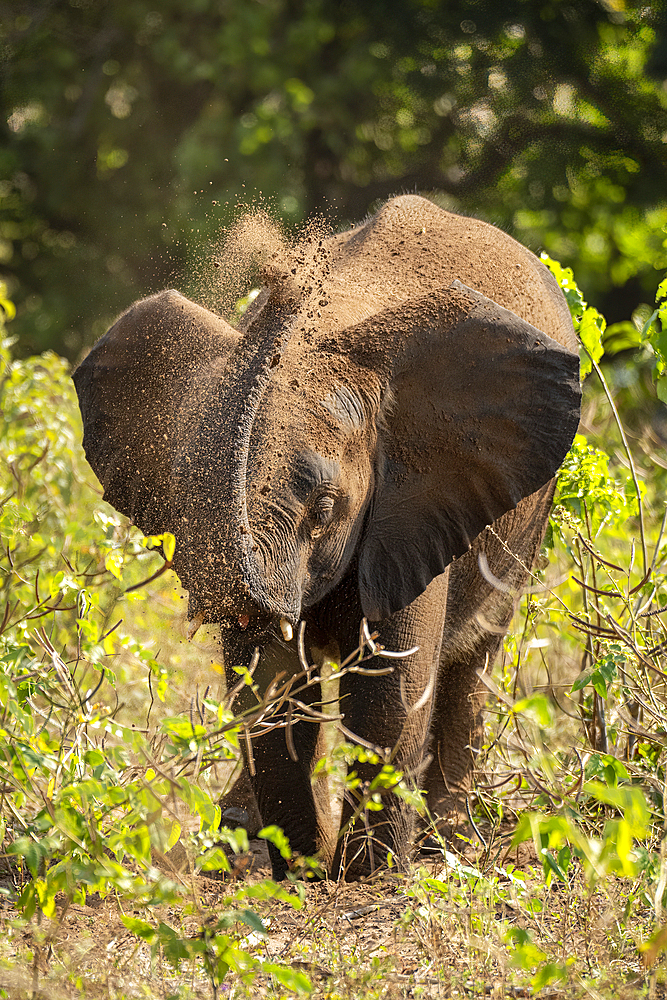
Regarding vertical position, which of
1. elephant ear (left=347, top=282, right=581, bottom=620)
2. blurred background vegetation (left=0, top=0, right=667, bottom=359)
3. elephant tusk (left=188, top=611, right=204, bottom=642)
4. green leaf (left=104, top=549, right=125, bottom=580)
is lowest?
blurred background vegetation (left=0, top=0, right=667, bottom=359)

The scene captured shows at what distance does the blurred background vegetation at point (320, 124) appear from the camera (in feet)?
35.2

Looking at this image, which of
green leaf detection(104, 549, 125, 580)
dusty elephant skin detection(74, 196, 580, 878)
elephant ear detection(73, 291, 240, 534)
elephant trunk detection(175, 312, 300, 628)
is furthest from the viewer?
elephant ear detection(73, 291, 240, 534)

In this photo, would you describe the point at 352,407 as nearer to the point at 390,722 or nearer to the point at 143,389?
the point at 143,389

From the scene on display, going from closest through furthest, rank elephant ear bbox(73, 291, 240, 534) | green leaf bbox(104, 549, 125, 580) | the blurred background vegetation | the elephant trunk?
the elephant trunk, green leaf bbox(104, 549, 125, 580), elephant ear bbox(73, 291, 240, 534), the blurred background vegetation

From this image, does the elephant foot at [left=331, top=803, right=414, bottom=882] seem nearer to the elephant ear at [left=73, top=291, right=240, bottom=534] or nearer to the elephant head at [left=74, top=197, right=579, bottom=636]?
the elephant head at [left=74, top=197, right=579, bottom=636]

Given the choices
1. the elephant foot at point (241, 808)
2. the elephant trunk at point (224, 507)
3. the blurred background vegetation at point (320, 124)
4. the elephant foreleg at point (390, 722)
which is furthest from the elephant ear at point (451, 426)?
the blurred background vegetation at point (320, 124)

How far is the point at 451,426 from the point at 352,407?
0.39 metres

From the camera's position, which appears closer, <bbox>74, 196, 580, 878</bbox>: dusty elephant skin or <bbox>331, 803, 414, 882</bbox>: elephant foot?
<bbox>74, 196, 580, 878</bbox>: dusty elephant skin

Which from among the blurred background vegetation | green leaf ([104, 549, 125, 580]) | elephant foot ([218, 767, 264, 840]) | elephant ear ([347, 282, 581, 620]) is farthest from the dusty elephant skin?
the blurred background vegetation

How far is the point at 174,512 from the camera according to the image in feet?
8.98

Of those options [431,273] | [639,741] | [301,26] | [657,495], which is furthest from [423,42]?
[639,741]

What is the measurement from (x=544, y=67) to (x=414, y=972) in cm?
997

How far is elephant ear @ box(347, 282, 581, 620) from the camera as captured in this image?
10.8 feet

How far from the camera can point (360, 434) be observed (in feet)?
10.5
